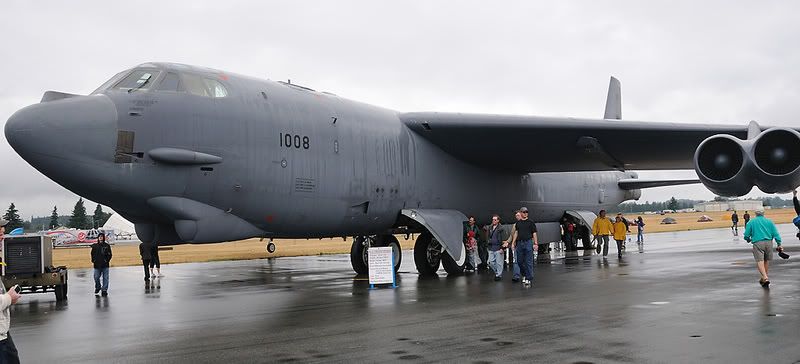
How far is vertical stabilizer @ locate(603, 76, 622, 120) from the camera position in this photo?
2625cm

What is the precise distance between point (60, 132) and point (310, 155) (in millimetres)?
4419

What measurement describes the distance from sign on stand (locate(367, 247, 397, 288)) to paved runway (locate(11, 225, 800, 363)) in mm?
407

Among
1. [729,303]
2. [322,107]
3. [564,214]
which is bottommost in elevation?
[729,303]

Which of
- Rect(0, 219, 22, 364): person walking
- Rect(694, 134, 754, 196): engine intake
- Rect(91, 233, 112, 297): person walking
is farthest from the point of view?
Rect(91, 233, 112, 297): person walking

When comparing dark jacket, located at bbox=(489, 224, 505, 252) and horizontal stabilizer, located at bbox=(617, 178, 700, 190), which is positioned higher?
horizontal stabilizer, located at bbox=(617, 178, 700, 190)

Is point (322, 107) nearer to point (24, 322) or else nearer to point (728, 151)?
point (24, 322)

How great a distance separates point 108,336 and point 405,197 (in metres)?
8.00

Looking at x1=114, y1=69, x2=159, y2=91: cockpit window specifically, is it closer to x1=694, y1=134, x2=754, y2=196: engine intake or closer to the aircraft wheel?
the aircraft wheel

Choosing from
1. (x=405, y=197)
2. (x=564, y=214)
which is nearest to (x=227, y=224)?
(x=405, y=197)

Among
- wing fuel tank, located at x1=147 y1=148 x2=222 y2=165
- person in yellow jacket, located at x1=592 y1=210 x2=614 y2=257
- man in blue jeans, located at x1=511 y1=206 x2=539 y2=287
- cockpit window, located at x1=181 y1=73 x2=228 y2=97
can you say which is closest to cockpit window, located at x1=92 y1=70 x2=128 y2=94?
cockpit window, located at x1=181 y1=73 x2=228 y2=97

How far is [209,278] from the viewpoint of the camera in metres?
18.5

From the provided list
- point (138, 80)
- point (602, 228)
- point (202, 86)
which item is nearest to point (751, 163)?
point (202, 86)

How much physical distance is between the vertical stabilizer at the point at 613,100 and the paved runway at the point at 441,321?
11804 mm

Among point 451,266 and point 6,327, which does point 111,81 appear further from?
point 451,266
